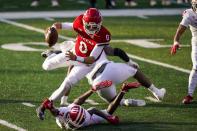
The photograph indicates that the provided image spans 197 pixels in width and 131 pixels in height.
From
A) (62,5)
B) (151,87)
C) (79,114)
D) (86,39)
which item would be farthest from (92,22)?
(62,5)

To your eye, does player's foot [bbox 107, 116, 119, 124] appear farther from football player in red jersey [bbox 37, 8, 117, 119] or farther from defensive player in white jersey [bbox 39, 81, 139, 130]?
football player in red jersey [bbox 37, 8, 117, 119]

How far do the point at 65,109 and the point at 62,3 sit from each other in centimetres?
1284

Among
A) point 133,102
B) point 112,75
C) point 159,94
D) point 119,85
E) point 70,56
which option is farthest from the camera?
point 119,85

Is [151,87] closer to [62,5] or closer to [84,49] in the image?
[84,49]

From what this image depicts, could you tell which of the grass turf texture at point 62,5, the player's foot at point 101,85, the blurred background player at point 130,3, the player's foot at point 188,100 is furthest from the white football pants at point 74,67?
the blurred background player at point 130,3

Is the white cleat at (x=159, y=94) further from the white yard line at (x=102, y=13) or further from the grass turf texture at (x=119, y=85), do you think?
the white yard line at (x=102, y=13)

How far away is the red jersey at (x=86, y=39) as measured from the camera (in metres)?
8.39

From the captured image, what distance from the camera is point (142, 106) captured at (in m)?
9.11

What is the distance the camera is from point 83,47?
8.56 metres

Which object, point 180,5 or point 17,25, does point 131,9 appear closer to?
point 180,5

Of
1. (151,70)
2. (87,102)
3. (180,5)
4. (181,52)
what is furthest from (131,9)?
(87,102)

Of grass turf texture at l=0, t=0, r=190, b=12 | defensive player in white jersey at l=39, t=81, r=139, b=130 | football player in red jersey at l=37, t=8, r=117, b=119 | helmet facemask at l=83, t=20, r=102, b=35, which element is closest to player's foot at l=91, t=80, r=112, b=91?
defensive player in white jersey at l=39, t=81, r=139, b=130

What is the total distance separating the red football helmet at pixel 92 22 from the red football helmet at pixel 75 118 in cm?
112

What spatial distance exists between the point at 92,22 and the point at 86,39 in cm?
31
